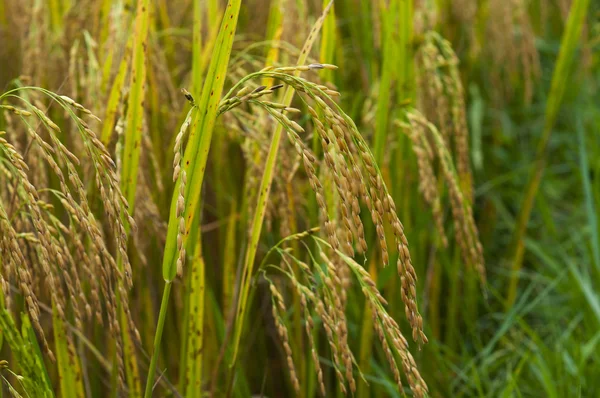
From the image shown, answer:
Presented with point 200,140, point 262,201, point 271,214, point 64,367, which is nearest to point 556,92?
point 271,214

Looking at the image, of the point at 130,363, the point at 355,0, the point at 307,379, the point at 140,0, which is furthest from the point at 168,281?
the point at 355,0

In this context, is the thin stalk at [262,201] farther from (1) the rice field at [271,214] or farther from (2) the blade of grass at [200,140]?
(2) the blade of grass at [200,140]

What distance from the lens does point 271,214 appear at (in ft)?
4.67

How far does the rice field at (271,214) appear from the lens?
0.78m

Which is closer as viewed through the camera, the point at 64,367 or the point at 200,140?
the point at 200,140

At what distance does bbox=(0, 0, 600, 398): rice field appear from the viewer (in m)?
0.78

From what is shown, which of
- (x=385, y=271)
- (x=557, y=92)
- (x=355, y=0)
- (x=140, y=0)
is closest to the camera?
(x=140, y=0)

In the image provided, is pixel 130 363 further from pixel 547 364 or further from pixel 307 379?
pixel 547 364

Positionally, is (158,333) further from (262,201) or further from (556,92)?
(556,92)

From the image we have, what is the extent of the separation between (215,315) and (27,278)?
63 cm

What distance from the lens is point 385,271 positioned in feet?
4.31

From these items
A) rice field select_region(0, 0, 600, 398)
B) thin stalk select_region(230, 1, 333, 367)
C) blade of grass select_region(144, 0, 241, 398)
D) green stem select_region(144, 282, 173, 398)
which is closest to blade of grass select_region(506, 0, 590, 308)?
rice field select_region(0, 0, 600, 398)

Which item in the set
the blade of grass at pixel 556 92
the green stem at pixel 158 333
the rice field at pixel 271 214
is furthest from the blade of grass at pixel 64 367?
the blade of grass at pixel 556 92

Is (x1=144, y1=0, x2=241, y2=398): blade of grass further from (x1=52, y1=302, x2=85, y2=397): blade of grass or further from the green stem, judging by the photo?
(x1=52, y1=302, x2=85, y2=397): blade of grass
